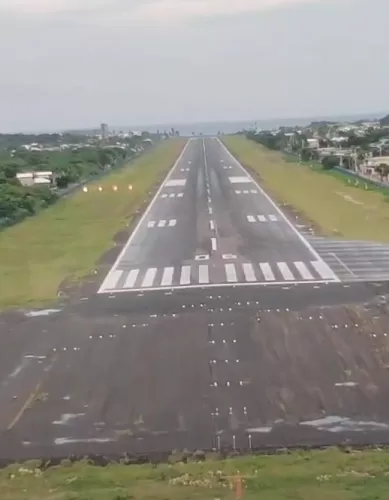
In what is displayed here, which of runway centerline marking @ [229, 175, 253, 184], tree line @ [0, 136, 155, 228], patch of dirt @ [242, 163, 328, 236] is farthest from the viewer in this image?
runway centerline marking @ [229, 175, 253, 184]

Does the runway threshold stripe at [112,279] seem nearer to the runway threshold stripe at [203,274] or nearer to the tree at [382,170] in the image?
the runway threshold stripe at [203,274]

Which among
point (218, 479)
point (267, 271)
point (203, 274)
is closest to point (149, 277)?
point (203, 274)

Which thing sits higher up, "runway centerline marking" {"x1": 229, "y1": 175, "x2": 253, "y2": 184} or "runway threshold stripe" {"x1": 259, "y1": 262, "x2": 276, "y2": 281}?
"runway threshold stripe" {"x1": 259, "y1": 262, "x2": 276, "y2": 281}

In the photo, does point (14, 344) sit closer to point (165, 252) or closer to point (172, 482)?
point (172, 482)

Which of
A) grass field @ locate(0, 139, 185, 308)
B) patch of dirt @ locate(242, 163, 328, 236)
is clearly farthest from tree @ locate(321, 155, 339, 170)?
patch of dirt @ locate(242, 163, 328, 236)

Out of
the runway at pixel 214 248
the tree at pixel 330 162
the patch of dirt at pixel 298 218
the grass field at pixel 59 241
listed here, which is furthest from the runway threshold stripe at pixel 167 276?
the tree at pixel 330 162

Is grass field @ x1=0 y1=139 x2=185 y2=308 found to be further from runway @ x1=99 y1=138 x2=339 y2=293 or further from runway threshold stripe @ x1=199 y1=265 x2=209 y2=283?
runway threshold stripe @ x1=199 y1=265 x2=209 y2=283
